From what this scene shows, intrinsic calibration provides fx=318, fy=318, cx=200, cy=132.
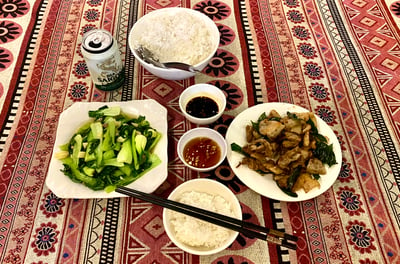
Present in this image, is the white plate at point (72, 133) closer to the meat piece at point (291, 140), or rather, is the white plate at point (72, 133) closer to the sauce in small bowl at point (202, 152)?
the sauce in small bowl at point (202, 152)

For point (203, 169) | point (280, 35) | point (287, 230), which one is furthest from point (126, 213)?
point (280, 35)

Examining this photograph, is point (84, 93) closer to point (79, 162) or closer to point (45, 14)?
point (79, 162)

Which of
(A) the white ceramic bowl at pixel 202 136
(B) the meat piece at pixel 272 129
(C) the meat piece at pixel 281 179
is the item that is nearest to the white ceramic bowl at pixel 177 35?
(A) the white ceramic bowl at pixel 202 136

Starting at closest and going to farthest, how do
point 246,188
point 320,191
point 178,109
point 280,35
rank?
point 320,191, point 246,188, point 178,109, point 280,35

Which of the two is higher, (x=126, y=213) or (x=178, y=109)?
(x=178, y=109)

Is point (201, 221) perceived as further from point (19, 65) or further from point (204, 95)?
point (19, 65)

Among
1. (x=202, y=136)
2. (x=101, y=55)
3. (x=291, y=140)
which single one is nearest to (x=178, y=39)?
(x=101, y=55)
